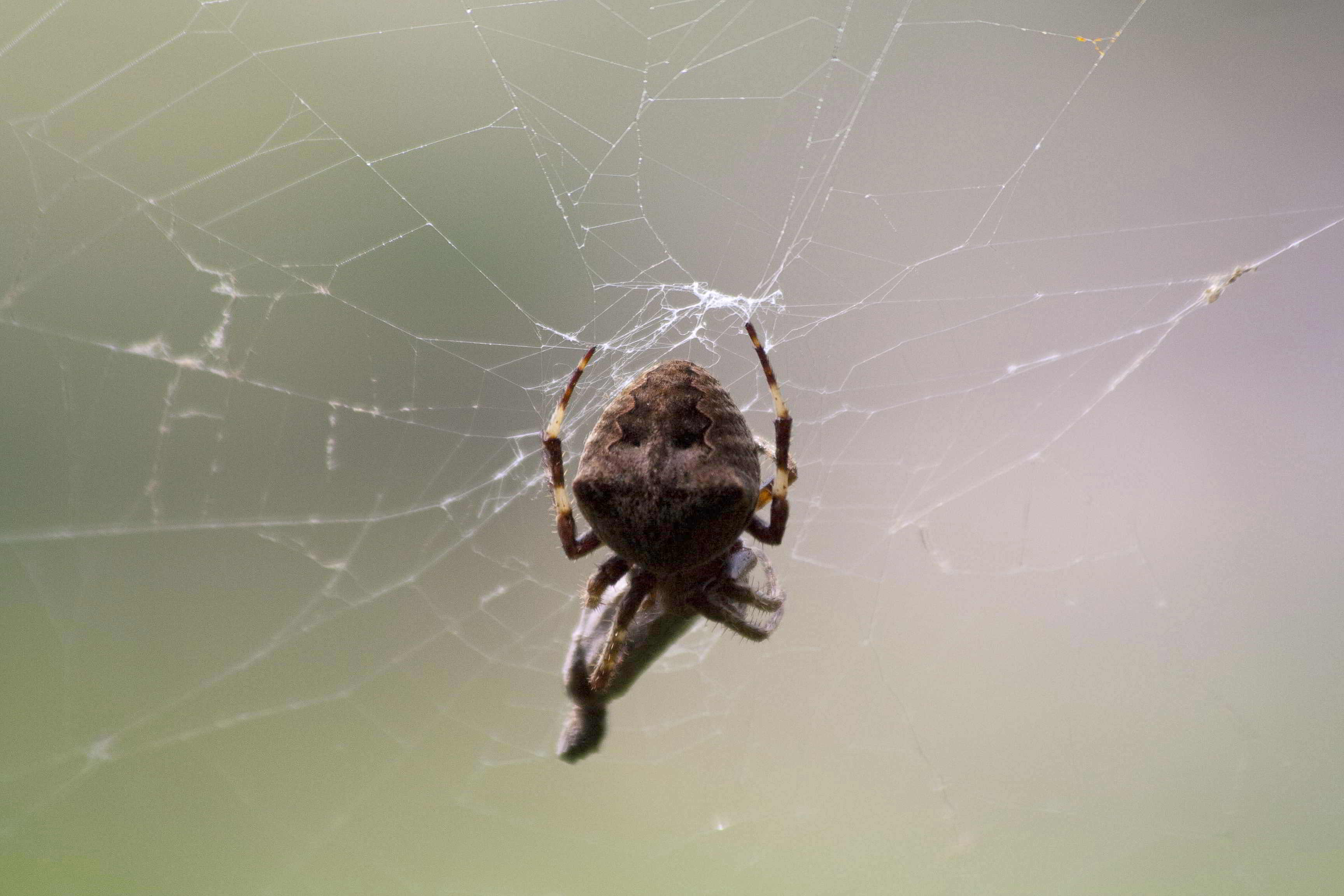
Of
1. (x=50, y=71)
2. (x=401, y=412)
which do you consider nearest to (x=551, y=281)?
(x=401, y=412)

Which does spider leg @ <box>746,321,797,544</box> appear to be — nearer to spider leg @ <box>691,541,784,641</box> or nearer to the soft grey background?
spider leg @ <box>691,541,784,641</box>

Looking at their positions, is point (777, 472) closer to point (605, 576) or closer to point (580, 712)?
point (605, 576)

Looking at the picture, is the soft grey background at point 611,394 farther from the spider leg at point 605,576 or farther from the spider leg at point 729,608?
the spider leg at point 729,608

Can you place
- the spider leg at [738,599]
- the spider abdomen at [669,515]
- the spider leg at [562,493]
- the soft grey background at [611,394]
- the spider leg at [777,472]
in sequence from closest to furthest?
1. the spider abdomen at [669,515]
2. the spider leg at [777,472]
3. the spider leg at [562,493]
4. the spider leg at [738,599]
5. the soft grey background at [611,394]

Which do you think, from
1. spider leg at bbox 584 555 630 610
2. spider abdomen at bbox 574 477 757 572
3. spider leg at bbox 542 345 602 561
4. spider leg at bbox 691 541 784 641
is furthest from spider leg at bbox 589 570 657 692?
spider abdomen at bbox 574 477 757 572

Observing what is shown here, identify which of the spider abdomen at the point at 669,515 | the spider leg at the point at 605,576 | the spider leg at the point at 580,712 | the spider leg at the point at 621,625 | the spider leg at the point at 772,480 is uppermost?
the spider abdomen at the point at 669,515

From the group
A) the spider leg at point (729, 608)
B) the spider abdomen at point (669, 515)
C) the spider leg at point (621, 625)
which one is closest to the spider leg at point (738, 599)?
the spider leg at point (729, 608)

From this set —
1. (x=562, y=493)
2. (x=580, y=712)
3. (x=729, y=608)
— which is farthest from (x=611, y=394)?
(x=580, y=712)
